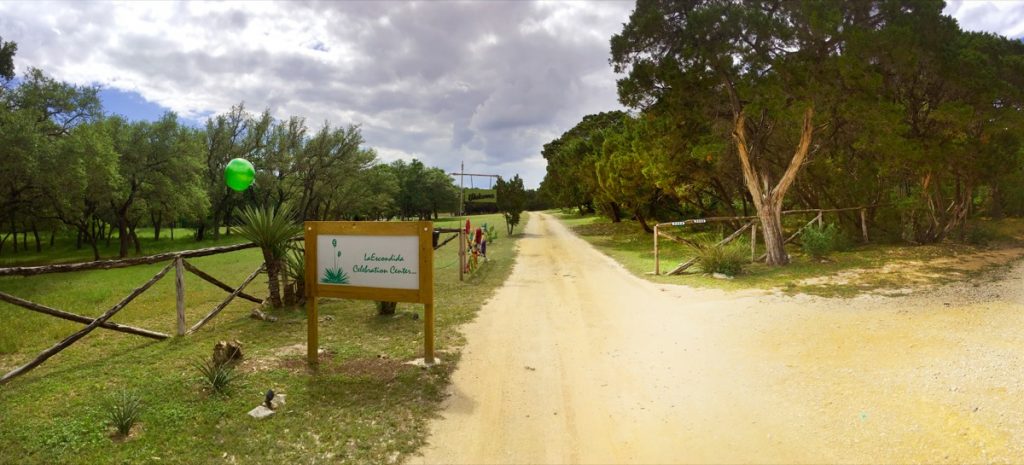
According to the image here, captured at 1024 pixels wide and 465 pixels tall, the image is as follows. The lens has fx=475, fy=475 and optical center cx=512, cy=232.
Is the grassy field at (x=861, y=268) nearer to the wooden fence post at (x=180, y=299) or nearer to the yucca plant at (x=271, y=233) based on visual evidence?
the yucca plant at (x=271, y=233)

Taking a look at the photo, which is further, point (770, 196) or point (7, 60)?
point (7, 60)

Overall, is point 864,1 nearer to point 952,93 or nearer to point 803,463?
point 952,93

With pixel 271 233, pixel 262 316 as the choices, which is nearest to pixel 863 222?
pixel 271 233

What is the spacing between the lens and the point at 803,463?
3361mm

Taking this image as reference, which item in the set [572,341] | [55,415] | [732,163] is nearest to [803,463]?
[572,341]

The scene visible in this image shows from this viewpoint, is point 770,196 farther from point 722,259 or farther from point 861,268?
point 722,259

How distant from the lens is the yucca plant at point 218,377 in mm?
4454

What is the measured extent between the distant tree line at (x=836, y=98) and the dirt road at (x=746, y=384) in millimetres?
5398

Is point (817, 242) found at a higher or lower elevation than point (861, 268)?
higher

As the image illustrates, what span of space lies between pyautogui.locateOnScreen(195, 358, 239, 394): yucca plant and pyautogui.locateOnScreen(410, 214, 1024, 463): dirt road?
212cm

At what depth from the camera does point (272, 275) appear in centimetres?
818

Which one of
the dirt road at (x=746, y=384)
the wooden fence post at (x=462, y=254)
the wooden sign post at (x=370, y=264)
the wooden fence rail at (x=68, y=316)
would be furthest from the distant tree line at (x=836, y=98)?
the wooden fence rail at (x=68, y=316)

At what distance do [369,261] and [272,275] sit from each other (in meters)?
3.75

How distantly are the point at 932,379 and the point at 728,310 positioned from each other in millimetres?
3391
